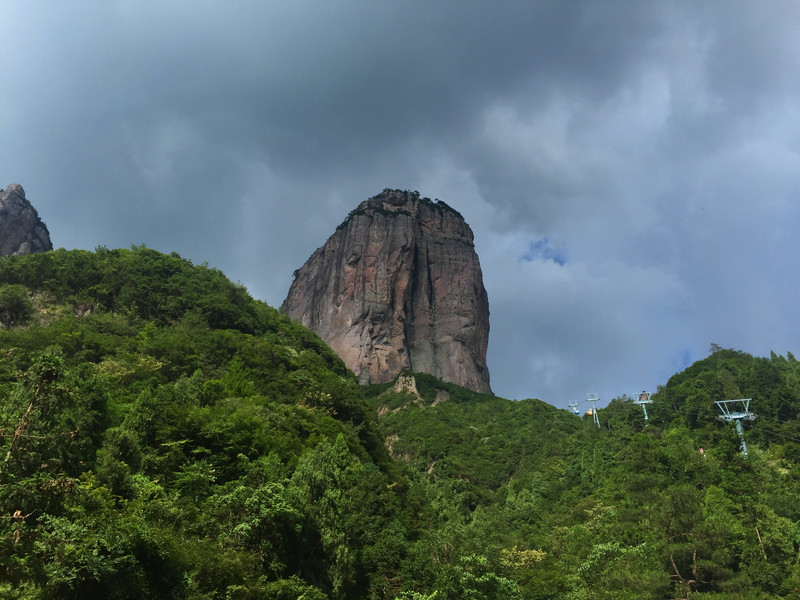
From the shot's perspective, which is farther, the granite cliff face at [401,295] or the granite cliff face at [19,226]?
the granite cliff face at [401,295]

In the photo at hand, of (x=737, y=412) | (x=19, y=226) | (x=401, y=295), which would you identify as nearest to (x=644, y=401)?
(x=737, y=412)

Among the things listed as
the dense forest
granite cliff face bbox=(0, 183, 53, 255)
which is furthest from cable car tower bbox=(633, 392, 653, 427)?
granite cliff face bbox=(0, 183, 53, 255)

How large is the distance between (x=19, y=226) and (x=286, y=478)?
283ft

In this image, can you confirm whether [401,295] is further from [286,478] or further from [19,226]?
[286,478]

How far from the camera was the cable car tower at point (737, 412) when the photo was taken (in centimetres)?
5161

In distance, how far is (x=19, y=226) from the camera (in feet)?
285

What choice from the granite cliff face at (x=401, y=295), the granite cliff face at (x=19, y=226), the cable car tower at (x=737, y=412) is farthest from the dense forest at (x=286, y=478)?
the granite cliff face at (x=19, y=226)

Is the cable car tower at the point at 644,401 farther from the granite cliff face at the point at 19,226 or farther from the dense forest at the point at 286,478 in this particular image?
the granite cliff face at the point at 19,226

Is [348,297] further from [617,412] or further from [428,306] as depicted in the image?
[617,412]

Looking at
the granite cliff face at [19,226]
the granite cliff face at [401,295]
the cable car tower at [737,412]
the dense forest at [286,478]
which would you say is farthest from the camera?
the granite cliff face at [401,295]

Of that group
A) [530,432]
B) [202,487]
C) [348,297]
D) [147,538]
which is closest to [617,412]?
[530,432]

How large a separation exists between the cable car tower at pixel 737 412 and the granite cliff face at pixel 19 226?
297 feet

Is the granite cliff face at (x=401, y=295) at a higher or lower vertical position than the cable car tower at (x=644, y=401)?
higher

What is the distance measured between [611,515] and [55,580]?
33103 millimetres
